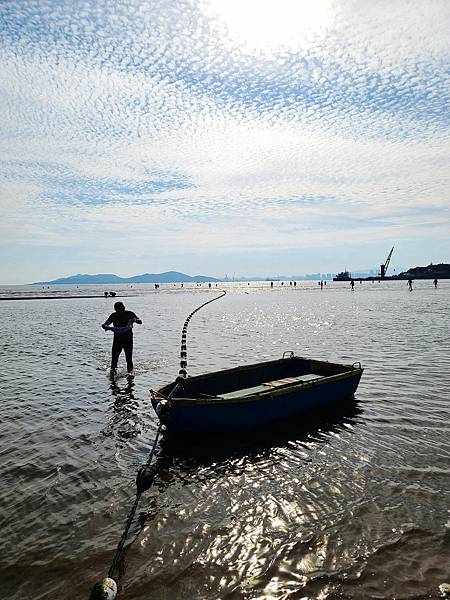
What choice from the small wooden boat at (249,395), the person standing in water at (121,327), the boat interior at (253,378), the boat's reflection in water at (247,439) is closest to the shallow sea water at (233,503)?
the boat's reflection in water at (247,439)

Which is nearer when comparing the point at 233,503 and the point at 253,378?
the point at 233,503

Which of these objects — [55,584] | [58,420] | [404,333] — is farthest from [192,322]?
[55,584]

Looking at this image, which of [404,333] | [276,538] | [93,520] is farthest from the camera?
[404,333]

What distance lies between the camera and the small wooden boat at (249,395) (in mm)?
10758

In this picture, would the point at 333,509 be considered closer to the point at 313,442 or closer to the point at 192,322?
the point at 313,442

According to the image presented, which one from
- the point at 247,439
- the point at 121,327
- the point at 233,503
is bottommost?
the point at 233,503

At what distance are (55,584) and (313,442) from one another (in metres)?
7.02

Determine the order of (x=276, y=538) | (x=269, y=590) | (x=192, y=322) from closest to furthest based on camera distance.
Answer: (x=269, y=590)
(x=276, y=538)
(x=192, y=322)

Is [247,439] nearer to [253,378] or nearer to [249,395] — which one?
[249,395]

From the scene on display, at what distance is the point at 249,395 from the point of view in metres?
11.4

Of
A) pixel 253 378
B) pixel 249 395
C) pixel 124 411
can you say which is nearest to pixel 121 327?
pixel 124 411

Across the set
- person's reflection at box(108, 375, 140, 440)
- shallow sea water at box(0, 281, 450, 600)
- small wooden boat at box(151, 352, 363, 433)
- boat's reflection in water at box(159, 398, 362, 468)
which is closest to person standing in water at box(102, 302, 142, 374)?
person's reflection at box(108, 375, 140, 440)

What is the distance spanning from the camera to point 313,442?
1106 cm

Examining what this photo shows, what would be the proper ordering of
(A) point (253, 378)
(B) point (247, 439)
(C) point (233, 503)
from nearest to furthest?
(C) point (233, 503)
(B) point (247, 439)
(A) point (253, 378)
